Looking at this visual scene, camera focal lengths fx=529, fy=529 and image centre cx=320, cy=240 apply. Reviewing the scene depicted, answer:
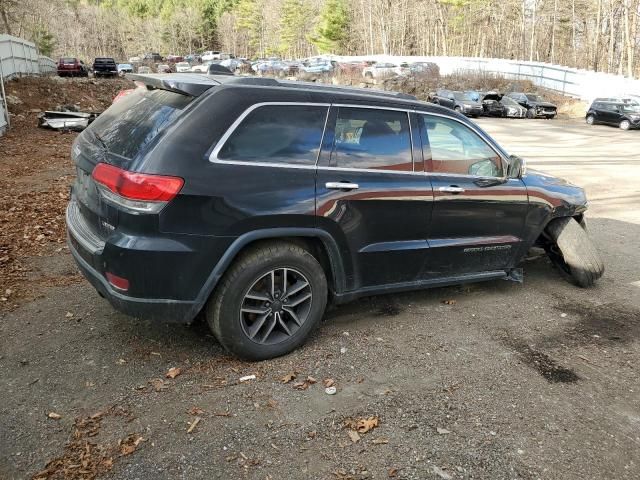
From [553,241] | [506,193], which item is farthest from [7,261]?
[553,241]

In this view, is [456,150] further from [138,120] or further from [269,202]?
[138,120]

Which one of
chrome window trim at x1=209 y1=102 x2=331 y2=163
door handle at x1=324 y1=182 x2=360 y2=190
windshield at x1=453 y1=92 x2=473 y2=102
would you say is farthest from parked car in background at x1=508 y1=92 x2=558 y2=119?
chrome window trim at x1=209 y1=102 x2=331 y2=163

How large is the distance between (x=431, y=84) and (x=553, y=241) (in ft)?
130

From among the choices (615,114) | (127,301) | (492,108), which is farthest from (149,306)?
(492,108)

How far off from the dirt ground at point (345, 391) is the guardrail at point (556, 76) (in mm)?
36021

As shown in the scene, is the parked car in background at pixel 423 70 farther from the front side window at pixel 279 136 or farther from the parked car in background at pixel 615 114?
the front side window at pixel 279 136

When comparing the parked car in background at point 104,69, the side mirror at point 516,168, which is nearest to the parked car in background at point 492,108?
the side mirror at point 516,168

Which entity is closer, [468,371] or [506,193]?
[468,371]

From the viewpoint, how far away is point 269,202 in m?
3.30

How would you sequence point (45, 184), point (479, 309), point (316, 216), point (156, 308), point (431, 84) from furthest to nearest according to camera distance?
point (431, 84), point (45, 184), point (479, 309), point (316, 216), point (156, 308)

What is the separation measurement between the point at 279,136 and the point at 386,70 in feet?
135

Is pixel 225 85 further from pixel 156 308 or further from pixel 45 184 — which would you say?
pixel 45 184

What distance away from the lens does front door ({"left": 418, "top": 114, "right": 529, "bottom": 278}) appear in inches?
162

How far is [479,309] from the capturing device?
14.9ft
